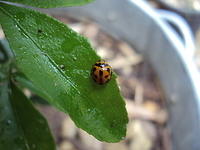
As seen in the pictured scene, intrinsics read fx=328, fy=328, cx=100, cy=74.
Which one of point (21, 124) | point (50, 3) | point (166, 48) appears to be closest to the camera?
point (50, 3)

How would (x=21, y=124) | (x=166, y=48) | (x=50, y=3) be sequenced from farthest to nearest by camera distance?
1. (x=166, y=48)
2. (x=21, y=124)
3. (x=50, y=3)

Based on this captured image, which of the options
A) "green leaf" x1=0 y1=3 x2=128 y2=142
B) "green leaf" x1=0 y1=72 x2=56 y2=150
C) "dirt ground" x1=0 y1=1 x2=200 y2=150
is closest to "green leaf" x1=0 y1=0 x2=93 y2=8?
"green leaf" x1=0 y1=3 x2=128 y2=142

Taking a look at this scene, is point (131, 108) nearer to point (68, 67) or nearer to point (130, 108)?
point (130, 108)

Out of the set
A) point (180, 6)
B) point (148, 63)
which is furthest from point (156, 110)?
point (180, 6)

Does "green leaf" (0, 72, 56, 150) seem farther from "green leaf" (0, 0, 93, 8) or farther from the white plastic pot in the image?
the white plastic pot

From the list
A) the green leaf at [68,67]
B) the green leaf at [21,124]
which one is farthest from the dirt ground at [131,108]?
the green leaf at [68,67]

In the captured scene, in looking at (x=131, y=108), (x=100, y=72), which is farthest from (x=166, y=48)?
(x=100, y=72)

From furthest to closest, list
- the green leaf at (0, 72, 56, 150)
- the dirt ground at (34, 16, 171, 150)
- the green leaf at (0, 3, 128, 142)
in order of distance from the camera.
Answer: the dirt ground at (34, 16, 171, 150)
the green leaf at (0, 72, 56, 150)
the green leaf at (0, 3, 128, 142)

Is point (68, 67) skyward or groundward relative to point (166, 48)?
skyward
